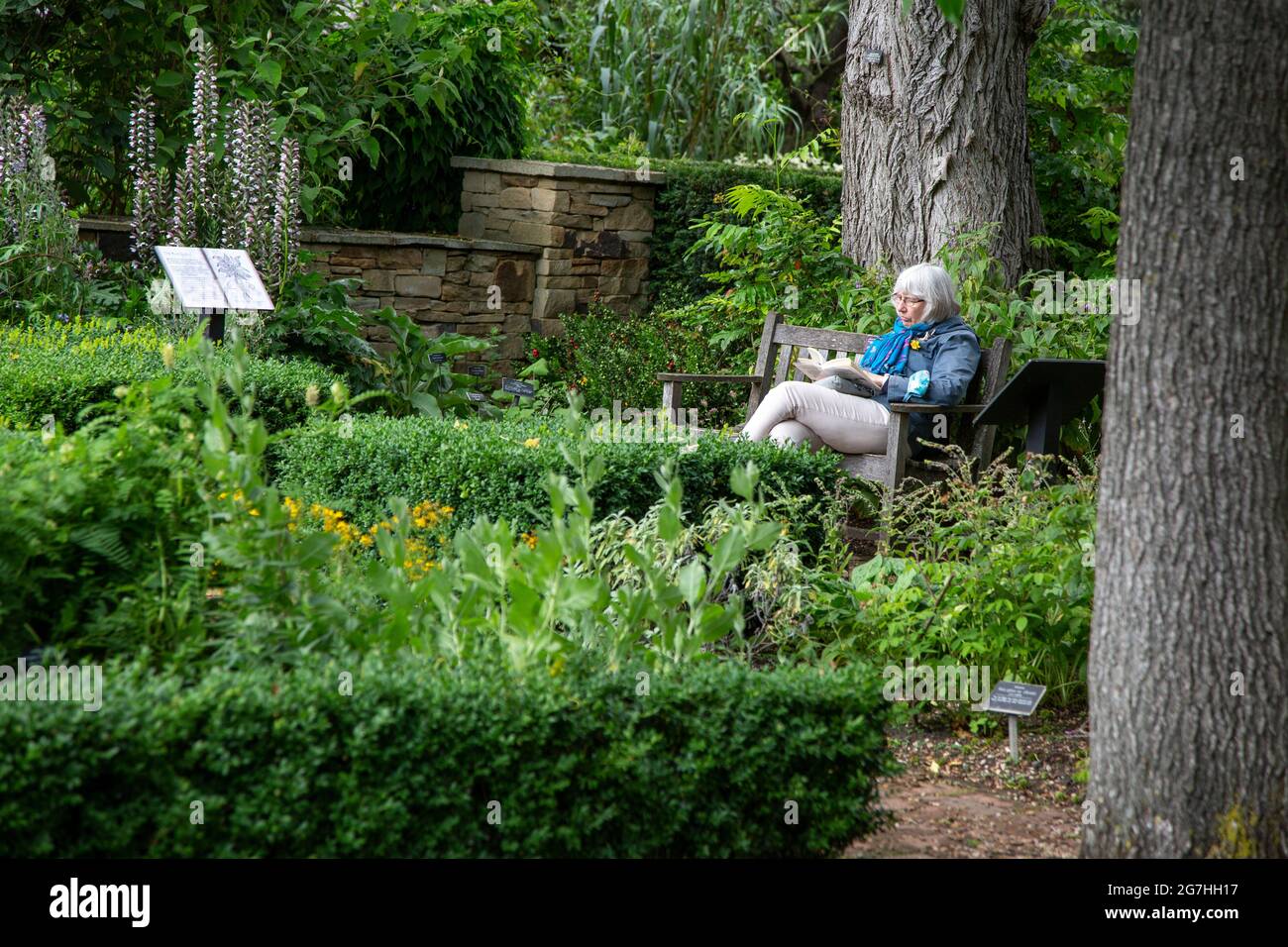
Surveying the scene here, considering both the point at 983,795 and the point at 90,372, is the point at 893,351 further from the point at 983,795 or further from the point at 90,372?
the point at 90,372

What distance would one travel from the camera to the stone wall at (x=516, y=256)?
30.0ft

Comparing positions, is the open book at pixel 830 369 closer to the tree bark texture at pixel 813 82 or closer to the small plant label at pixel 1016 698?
the small plant label at pixel 1016 698

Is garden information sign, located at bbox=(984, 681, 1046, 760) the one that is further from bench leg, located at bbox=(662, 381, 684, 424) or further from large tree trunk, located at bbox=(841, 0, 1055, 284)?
large tree trunk, located at bbox=(841, 0, 1055, 284)

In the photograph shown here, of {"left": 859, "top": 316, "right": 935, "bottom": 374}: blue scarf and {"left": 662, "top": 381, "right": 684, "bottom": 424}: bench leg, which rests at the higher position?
{"left": 859, "top": 316, "right": 935, "bottom": 374}: blue scarf

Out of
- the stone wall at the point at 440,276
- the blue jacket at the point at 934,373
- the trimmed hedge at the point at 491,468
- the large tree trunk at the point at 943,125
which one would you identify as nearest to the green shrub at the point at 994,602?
the trimmed hedge at the point at 491,468

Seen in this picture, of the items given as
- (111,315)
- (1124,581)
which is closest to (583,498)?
(1124,581)

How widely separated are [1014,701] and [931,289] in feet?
9.27

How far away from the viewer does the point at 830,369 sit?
6359mm

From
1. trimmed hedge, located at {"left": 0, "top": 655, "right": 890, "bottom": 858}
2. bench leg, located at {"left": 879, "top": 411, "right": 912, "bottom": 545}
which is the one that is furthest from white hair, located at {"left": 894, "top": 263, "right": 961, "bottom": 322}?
trimmed hedge, located at {"left": 0, "top": 655, "right": 890, "bottom": 858}

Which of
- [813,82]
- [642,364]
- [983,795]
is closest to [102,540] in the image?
[983,795]

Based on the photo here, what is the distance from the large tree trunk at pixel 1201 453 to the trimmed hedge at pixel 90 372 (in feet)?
10.6

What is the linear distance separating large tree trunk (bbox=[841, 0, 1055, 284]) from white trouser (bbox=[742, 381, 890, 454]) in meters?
2.10

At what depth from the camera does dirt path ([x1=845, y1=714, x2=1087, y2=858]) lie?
340cm

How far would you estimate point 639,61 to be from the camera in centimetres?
1157
